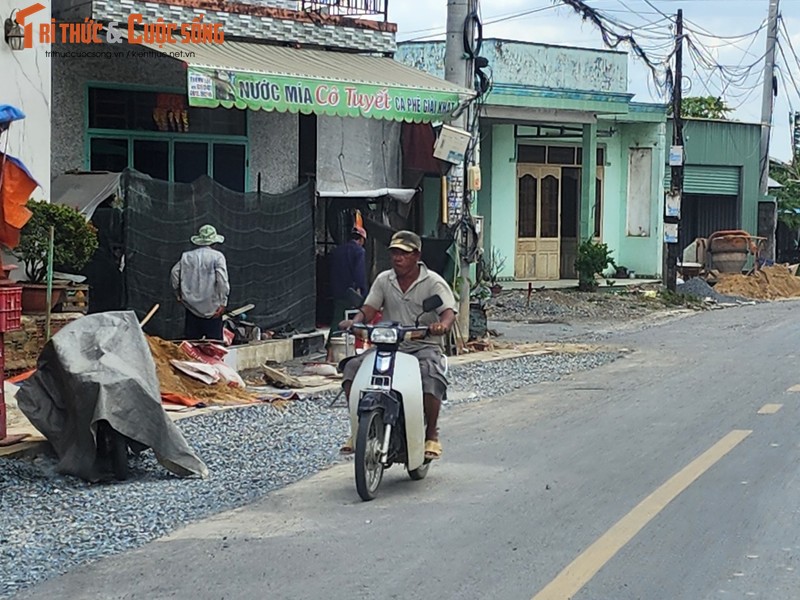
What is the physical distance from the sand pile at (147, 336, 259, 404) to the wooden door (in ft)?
55.5

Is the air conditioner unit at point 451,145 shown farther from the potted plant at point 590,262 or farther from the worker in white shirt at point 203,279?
the potted plant at point 590,262

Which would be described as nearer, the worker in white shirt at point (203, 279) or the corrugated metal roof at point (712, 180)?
the worker in white shirt at point (203, 279)

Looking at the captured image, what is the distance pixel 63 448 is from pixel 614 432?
4648 millimetres

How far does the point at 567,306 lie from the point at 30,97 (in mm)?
13580

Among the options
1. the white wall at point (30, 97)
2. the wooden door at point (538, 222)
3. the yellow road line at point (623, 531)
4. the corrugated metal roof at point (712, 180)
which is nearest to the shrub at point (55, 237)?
the white wall at point (30, 97)

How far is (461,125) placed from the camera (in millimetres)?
16906

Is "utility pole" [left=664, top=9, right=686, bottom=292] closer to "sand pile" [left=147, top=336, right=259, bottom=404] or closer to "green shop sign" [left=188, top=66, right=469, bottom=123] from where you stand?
"green shop sign" [left=188, top=66, right=469, bottom=123]

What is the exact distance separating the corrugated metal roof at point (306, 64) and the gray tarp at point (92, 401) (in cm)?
556

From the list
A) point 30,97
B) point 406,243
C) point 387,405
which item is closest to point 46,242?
point 30,97

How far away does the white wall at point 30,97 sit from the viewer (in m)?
12.4

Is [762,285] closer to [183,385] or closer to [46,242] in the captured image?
[183,385]

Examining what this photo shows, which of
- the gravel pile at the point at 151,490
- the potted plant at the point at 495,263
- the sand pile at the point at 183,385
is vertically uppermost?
the potted plant at the point at 495,263

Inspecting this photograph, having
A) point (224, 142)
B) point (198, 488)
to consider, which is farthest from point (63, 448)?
point (224, 142)

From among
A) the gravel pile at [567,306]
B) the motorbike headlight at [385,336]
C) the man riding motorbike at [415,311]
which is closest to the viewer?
the motorbike headlight at [385,336]
